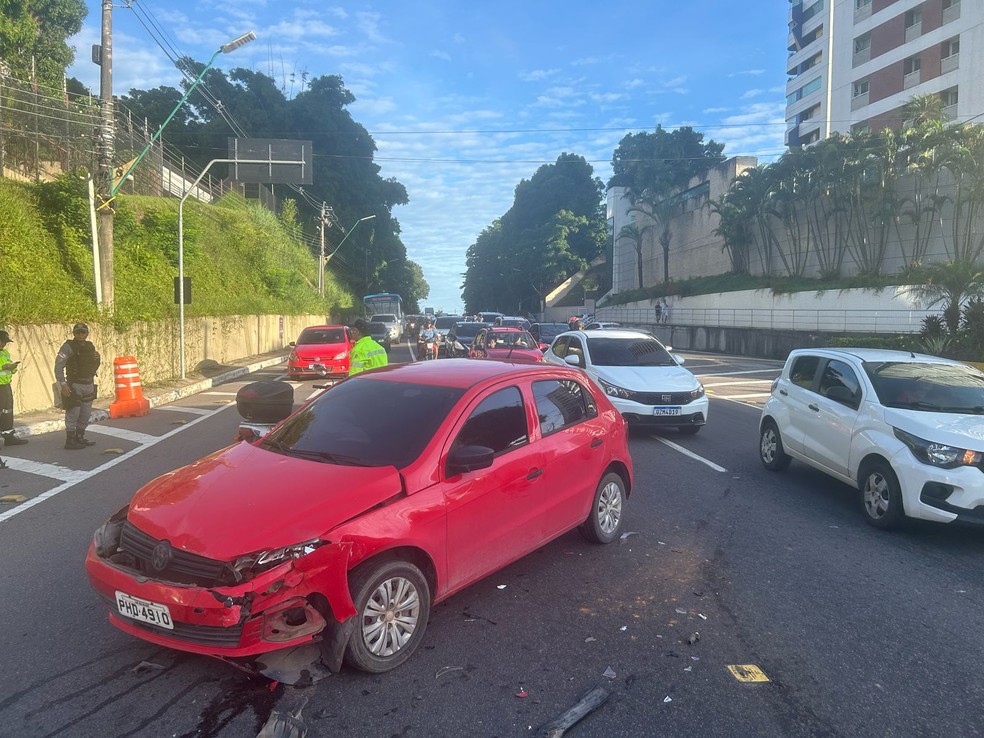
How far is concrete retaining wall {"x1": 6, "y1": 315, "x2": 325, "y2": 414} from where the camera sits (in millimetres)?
13375

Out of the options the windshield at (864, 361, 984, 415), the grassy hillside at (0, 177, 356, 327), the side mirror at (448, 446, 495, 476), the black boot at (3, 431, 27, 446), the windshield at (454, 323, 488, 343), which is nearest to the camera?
the side mirror at (448, 446, 495, 476)

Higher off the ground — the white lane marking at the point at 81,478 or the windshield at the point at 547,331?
the windshield at the point at 547,331

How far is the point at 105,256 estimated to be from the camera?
17.2 meters

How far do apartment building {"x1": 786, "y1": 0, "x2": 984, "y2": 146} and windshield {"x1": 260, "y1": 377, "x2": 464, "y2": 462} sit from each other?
133ft

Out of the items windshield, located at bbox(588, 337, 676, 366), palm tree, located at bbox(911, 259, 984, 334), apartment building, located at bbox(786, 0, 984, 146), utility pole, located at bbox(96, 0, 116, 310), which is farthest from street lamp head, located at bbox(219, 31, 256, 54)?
apartment building, located at bbox(786, 0, 984, 146)

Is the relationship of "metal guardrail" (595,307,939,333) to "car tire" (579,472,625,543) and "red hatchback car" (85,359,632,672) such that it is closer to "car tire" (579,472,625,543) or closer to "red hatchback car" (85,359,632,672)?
"car tire" (579,472,625,543)

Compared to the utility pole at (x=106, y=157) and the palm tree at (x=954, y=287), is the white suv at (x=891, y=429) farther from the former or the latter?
the palm tree at (x=954, y=287)

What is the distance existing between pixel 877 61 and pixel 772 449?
45.5 m

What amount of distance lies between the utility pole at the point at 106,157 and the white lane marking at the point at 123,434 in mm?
5609

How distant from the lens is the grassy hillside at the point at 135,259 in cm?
1474

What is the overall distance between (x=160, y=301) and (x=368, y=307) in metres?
31.6

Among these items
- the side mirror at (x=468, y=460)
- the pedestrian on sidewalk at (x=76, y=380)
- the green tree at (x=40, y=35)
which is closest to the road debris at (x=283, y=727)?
the side mirror at (x=468, y=460)

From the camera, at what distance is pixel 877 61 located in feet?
144

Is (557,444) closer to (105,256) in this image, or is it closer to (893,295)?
(105,256)
